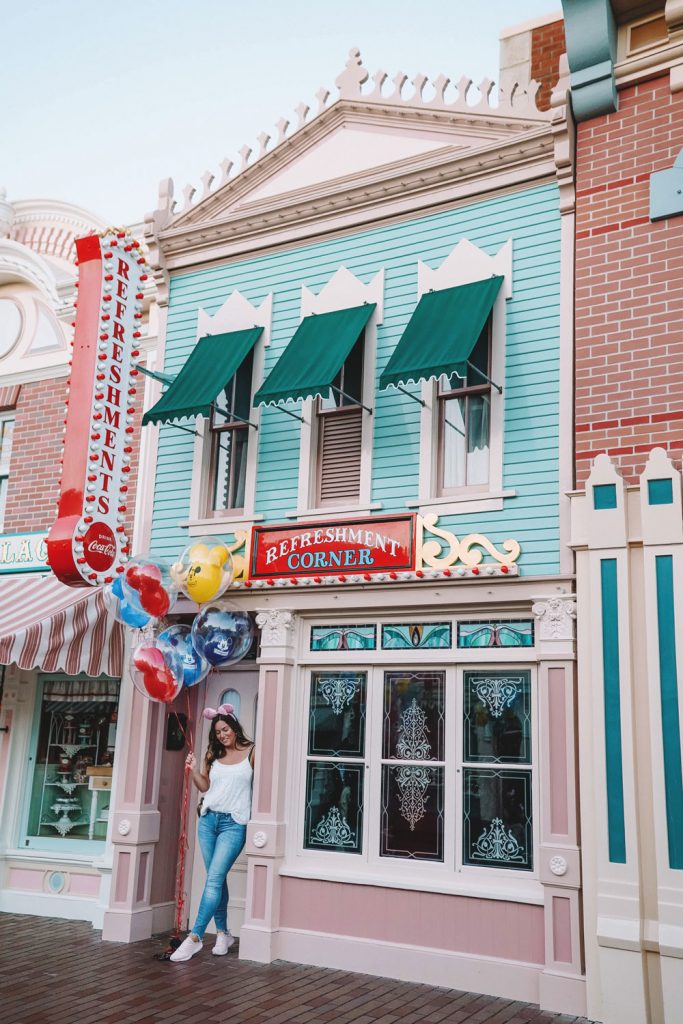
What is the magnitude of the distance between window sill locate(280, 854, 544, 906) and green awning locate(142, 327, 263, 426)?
13.9ft

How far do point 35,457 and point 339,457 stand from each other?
4297 millimetres

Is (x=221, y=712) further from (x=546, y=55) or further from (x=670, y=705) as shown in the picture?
(x=546, y=55)

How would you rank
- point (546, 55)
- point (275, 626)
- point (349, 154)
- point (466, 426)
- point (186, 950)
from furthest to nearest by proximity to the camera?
point (546, 55)
point (349, 154)
point (275, 626)
point (466, 426)
point (186, 950)

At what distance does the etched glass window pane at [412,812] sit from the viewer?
748 centimetres

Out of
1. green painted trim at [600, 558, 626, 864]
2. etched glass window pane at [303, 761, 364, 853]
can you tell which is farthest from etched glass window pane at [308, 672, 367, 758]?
green painted trim at [600, 558, 626, 864]

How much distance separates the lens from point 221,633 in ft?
26.2

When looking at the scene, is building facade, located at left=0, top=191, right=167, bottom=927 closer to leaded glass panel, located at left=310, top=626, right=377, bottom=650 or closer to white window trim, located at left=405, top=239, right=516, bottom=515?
leaded glass panel, located at left=310, top=626, right=377, bottom=650

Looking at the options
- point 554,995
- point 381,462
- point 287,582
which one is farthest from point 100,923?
point 381,462

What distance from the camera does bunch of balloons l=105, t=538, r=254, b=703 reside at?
25.2 feet

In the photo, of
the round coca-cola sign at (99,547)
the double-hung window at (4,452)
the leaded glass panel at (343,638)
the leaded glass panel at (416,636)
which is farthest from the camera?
the double-hung window at (4,452)

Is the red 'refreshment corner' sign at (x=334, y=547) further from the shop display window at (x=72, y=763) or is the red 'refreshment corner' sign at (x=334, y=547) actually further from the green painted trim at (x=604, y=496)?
the shop display window at (x=72, y=763)

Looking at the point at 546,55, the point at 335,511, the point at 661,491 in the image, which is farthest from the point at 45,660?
the point at 546,55

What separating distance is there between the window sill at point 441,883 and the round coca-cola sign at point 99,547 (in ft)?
10.4

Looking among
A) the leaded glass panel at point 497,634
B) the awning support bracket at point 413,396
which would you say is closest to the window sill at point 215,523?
the awning support bracket at point 413,396
